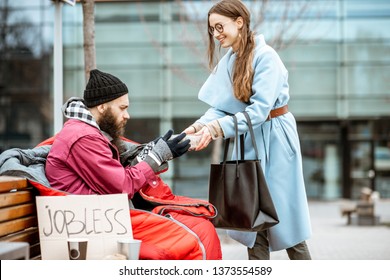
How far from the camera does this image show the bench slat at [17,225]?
2.84 metres

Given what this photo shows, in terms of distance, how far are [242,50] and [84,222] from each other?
45.0 inches

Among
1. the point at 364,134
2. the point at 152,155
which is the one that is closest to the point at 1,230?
the point at 152,155

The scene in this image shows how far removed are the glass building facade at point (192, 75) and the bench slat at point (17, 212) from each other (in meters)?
13.0

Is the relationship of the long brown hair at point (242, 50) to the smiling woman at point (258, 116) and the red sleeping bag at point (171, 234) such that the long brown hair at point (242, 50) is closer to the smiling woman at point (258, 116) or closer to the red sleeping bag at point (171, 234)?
the smiling woman at point (258, 116)

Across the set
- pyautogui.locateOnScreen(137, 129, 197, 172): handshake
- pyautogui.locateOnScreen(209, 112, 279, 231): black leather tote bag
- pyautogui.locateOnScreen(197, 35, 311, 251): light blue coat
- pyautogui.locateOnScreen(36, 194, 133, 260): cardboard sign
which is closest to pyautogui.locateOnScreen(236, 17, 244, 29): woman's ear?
pyautogui.locateOnScreen(197, 35, 311, 251): light blue coat

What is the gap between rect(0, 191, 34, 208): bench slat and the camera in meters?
2.84

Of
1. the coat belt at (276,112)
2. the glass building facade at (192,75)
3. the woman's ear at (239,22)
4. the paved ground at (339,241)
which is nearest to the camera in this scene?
the woman's ear at (239,22)

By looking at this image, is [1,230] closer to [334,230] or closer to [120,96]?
[120,96]

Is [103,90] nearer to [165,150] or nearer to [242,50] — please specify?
[165,150]

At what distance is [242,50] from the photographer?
11.3 ft

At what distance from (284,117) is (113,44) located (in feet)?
48.1

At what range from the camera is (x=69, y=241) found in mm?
2918

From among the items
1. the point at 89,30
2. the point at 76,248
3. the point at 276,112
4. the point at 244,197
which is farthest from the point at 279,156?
the point at 89,30

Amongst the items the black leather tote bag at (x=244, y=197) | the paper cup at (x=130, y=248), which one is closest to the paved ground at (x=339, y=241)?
the black leather tote bag at (x=244, y=197)
